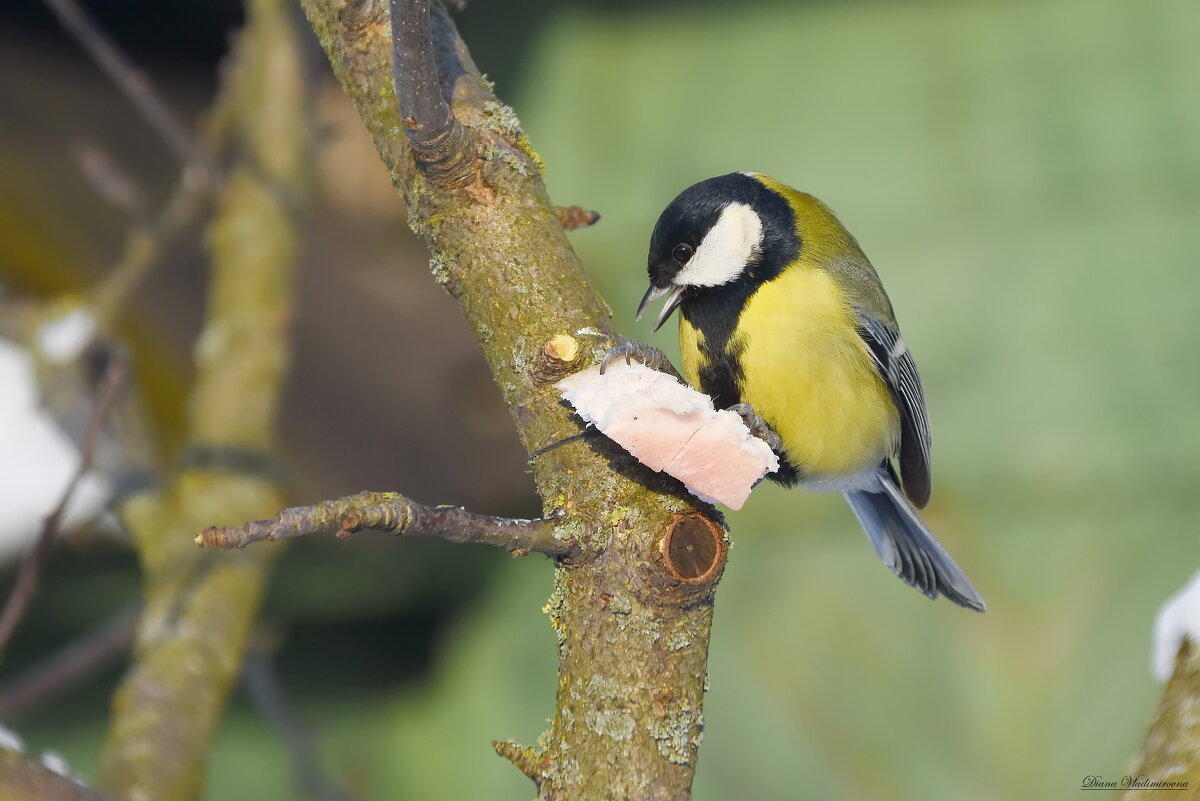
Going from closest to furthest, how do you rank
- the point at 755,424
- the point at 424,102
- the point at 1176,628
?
the point at 424,102, the point at 1176,628, the point at 755,424

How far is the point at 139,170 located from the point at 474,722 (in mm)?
1373

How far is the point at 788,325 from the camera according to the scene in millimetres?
1317

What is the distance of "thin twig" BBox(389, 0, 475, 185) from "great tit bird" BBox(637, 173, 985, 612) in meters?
0.51

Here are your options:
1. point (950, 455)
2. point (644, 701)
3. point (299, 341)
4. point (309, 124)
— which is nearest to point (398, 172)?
point (644, 701)

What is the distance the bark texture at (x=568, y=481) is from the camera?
0.77 meters

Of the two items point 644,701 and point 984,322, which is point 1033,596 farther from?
point 644,701

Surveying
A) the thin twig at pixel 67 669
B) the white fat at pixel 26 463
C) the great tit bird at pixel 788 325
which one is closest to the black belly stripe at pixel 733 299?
the great tit bird at pixel 788 325

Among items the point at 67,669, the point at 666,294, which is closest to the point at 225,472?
the point at 67,669

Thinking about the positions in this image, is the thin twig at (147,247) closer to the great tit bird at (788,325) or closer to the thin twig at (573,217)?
the great tit bird at (788,325)

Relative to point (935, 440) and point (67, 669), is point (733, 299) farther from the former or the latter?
point (935, 440)

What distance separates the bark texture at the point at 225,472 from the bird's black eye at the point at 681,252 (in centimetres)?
62

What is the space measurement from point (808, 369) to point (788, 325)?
0.18 feet

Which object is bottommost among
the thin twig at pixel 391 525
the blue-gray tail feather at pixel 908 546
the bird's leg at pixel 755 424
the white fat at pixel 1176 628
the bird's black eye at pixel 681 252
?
the thin twig at pixel 391 525

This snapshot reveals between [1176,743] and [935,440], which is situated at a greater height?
[935,440]
